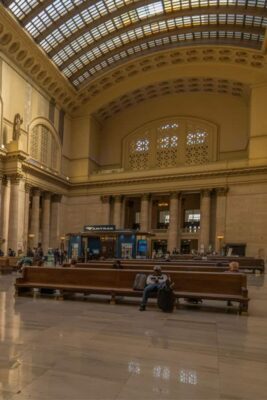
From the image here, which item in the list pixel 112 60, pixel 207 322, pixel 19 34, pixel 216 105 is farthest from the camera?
pixel 216 105

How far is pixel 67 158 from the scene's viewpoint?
3991cm

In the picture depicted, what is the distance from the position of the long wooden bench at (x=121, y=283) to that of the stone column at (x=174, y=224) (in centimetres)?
2772

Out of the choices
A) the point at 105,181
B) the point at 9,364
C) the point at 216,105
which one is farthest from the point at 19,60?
the point at 9,364

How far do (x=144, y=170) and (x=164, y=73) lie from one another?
34.1ft

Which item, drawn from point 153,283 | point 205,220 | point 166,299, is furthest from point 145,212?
point 166,299

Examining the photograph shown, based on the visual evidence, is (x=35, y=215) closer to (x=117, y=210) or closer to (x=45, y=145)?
(x=45, y=145)

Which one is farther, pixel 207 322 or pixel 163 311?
pixel 163 311

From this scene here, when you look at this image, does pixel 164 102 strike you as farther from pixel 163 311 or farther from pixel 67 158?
pixel 163 311

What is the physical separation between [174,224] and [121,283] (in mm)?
27994

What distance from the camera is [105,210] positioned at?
1519 inches

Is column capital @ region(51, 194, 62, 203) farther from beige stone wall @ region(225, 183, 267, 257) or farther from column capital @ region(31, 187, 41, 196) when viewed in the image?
beige stone wall @ region(225, 183, 267, 257)

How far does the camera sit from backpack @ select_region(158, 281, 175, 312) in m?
7.27

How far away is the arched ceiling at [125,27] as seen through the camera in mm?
29391

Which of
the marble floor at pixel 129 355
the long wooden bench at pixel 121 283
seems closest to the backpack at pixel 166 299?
the marble floor at pixel 129 355
